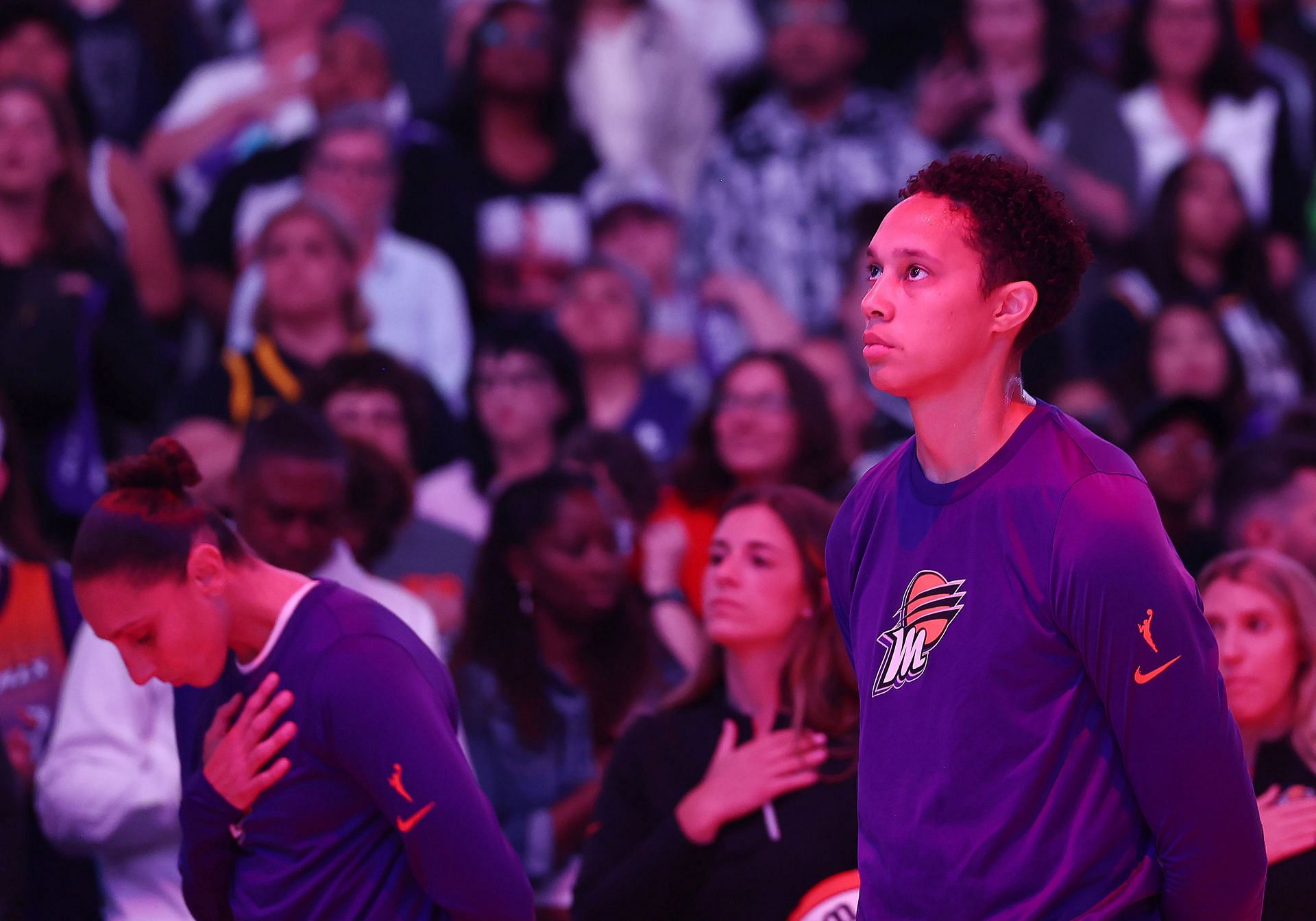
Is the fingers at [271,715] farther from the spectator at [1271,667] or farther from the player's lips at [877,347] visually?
the spectator at [1271,667]

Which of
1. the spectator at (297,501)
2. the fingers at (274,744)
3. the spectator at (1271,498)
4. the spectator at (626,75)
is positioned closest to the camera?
the fingers at (274,744)

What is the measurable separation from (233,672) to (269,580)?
20 centimetres

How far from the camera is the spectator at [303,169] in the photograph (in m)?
7.47

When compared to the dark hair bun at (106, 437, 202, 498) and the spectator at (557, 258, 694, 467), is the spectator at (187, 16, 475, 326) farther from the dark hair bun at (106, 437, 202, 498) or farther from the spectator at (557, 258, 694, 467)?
the dark hair bun at (106, 437, 202, 498)

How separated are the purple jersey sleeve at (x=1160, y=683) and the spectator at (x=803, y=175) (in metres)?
5.67

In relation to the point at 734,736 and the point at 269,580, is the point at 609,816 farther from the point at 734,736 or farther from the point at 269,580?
the point at 269,580

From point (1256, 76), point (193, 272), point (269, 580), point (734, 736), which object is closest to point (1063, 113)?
point (1256, 76)

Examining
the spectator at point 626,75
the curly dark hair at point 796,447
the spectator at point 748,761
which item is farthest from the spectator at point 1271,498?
the spectator at point 626,75

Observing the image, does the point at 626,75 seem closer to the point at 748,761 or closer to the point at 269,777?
the point at 748,761

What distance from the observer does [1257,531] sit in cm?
514

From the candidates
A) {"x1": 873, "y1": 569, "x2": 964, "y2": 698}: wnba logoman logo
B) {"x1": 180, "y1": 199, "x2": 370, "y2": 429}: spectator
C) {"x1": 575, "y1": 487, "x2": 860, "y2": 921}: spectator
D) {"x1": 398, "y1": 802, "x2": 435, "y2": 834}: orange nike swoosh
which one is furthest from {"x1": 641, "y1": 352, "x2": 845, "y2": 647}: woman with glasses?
{"x1": 873, "y1": 569, "x2": 964, "y2": 698}: wnba logoman logo

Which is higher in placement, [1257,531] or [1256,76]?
[1256,76]

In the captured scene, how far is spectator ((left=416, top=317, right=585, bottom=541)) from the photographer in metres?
6.28

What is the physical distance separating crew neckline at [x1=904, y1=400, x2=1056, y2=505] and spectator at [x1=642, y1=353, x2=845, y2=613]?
9.76 feet
